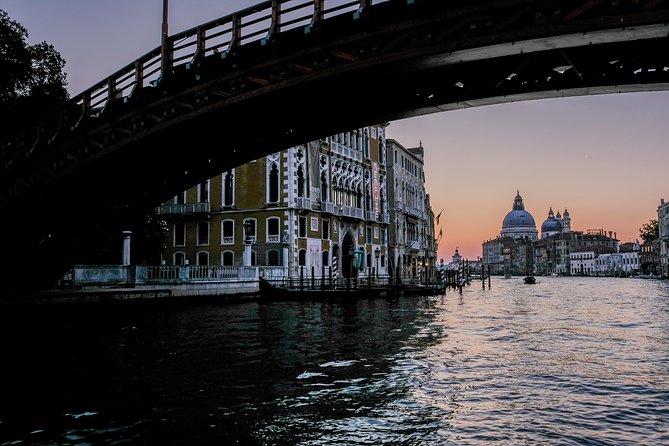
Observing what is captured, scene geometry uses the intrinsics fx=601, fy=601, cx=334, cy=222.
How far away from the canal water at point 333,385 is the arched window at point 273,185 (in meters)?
20.6

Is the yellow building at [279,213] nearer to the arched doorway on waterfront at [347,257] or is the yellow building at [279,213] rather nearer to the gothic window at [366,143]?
the arched doorway on waterfront at [347,257]

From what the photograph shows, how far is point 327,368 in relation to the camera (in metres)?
10.3

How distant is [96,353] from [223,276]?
55.8 feet

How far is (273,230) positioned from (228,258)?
3.71 metres

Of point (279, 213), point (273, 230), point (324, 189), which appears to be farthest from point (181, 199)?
point (324, 189)

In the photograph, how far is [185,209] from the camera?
129ft

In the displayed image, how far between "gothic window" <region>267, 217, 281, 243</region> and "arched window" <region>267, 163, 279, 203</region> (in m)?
1.20

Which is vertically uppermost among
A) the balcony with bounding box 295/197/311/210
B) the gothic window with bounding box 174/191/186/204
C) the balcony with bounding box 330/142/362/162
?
the balcony with bounding box 330/142/362/162

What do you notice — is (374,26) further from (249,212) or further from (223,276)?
(249,212)

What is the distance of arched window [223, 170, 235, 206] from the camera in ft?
127

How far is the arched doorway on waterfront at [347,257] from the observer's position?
44722 mm

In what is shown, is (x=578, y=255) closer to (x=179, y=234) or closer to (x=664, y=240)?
(x=664, y=240)

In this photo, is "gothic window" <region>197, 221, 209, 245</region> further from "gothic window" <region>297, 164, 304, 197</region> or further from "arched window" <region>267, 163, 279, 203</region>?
"gothic window" <region>297, 164, 304, 197</region>

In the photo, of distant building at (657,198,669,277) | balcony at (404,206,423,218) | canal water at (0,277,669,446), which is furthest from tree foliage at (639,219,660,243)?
canal water at (0,277,669,446)
